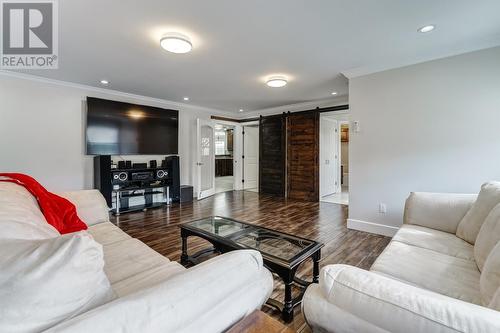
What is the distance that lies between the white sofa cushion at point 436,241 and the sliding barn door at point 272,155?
3947mm

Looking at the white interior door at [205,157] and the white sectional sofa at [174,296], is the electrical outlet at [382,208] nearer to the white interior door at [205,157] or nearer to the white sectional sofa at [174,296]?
the white sectional sofa at [174,296]

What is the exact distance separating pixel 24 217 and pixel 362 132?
11.7ft

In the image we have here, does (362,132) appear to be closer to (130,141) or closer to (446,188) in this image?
(446,188)

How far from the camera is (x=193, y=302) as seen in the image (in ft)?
2.28

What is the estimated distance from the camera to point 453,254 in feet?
5.07

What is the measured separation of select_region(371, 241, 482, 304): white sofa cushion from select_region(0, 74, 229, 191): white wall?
4799 millimetres

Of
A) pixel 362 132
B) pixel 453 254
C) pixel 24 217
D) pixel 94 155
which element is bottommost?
pixel 453 254

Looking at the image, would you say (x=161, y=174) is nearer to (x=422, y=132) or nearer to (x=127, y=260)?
(x=127, y=260)

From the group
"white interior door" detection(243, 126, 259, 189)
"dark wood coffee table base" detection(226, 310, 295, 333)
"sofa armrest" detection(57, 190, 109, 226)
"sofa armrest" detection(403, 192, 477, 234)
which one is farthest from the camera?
"white interior door" detection(243, 126, 259, 189)

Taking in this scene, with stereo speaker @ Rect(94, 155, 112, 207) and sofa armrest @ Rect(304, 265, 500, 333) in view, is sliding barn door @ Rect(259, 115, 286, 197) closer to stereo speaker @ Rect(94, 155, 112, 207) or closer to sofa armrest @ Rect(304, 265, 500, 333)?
stereo speaker @ Rect(94, 155, 112, 207)

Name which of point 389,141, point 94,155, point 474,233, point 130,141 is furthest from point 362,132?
point 94,155

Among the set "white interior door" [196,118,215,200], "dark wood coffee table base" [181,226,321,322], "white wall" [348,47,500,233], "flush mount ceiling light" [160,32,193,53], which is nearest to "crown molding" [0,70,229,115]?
"white interior door" [196,118,215,200]

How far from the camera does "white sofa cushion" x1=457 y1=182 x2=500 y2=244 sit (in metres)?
1.58

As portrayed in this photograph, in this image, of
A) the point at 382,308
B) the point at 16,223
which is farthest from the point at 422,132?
the point at 16,223
